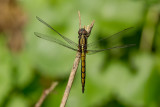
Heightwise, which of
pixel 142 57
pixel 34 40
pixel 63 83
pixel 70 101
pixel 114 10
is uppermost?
pixel 114 10

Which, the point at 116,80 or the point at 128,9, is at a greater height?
the point at 128,9

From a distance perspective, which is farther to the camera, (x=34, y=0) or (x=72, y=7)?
(x=34, y=0)

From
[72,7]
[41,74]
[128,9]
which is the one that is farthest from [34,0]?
[128,9]

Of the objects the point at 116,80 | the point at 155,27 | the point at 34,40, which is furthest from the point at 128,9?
the point at 34,40

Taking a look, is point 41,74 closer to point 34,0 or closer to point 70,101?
point 70,101

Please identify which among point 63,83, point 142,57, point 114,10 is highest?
point 114,10

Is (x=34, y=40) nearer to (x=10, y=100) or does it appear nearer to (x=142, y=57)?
(x=10, y=100)
